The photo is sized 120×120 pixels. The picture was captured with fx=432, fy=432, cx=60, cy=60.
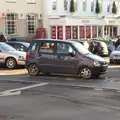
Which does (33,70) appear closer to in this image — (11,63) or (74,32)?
(11,63)

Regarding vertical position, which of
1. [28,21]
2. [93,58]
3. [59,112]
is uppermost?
[28,21]

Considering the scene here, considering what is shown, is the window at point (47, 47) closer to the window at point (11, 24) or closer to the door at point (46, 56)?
the door at point (46, 56)

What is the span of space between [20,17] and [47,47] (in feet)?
89.9

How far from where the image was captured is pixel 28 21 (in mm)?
45562

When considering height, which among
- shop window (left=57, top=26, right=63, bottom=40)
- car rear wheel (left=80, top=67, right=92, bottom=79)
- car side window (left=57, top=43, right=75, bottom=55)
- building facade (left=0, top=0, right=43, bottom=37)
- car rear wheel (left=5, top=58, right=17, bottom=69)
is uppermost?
building facade (left=0, top=0, right=43, bottom=37)

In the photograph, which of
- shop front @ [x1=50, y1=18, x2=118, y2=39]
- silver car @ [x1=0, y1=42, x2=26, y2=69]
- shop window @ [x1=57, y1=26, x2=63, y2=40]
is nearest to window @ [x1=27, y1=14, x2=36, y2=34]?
shop front @ [x1=50, y1=18, x2=118, y2=39]

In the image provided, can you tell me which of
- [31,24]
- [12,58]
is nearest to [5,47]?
[12,58]

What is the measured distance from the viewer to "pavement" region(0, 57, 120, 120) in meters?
9.50

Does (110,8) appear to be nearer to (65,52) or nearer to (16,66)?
(16,66)

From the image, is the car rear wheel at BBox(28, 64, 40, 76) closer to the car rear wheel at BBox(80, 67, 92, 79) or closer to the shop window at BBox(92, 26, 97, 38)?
the car rear wheel at BBox(80, 67, 92, 79)

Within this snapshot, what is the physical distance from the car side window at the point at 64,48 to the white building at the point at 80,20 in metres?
29.9

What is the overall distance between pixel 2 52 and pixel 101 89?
Answer: 9653 mm

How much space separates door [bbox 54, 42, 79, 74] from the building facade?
26.1m

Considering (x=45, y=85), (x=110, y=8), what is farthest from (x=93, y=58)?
(x=110, y=8)
